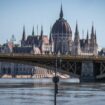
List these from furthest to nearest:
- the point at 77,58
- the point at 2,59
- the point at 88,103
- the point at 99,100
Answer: the point at 77,58, the point at 2,59, the point at 99,100, the point at 88,103

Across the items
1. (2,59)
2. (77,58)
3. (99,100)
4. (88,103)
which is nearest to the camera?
(88,103)

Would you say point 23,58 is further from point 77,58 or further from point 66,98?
point 66,98

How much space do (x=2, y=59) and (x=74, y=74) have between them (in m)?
18.6

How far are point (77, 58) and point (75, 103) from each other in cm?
5680

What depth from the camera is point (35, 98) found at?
73.1 m

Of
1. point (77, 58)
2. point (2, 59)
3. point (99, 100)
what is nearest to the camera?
point (99, 100)

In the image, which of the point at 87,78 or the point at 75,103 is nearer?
the point at 75,103

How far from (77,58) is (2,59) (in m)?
16.7

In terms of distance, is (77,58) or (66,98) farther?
(77,58)

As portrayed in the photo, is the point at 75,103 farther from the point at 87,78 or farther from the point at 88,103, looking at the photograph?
the point at 87,78

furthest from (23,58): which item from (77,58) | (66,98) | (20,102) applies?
(20,102)

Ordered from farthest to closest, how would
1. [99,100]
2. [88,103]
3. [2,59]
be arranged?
[2,59] → [99,100] → [88,103]

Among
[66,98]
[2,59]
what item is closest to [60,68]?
[2,59]

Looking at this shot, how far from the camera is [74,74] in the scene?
417ft
